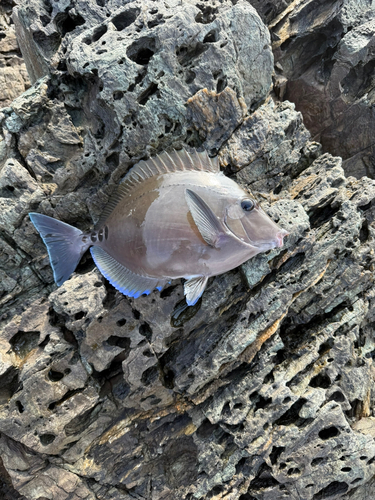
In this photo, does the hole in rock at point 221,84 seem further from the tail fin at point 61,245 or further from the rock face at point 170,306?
the tail fin at point 61,245

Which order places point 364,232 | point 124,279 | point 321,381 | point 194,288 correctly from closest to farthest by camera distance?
point 194,288 → point 124,279 → point 321,381 → point 364,232

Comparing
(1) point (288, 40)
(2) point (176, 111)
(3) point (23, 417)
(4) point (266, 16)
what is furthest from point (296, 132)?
(3) point (23, 417)

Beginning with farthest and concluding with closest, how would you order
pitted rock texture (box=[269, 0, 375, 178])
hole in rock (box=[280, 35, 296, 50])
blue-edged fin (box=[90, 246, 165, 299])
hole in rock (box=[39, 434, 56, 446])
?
hole in rock (box=[280, 35, 296, 50])
pitted rock texture (box=[269, 0, 375, 178])
hole in rock (box=[39, 434, 56, 446])
blue-edged fin (box=[90, 246, 165, 299])

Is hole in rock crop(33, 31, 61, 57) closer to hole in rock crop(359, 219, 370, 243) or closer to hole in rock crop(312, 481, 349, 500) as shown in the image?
hole in rock crop(359, 219, 370, 243)

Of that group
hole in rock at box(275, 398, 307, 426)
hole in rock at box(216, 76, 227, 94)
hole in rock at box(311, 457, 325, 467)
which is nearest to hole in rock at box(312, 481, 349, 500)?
hole in rock at box(311, 457, 325, 467)

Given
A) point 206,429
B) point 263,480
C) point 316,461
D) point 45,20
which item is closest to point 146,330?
point 206,429

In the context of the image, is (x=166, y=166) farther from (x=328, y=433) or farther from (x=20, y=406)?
(x=328, y=433)
